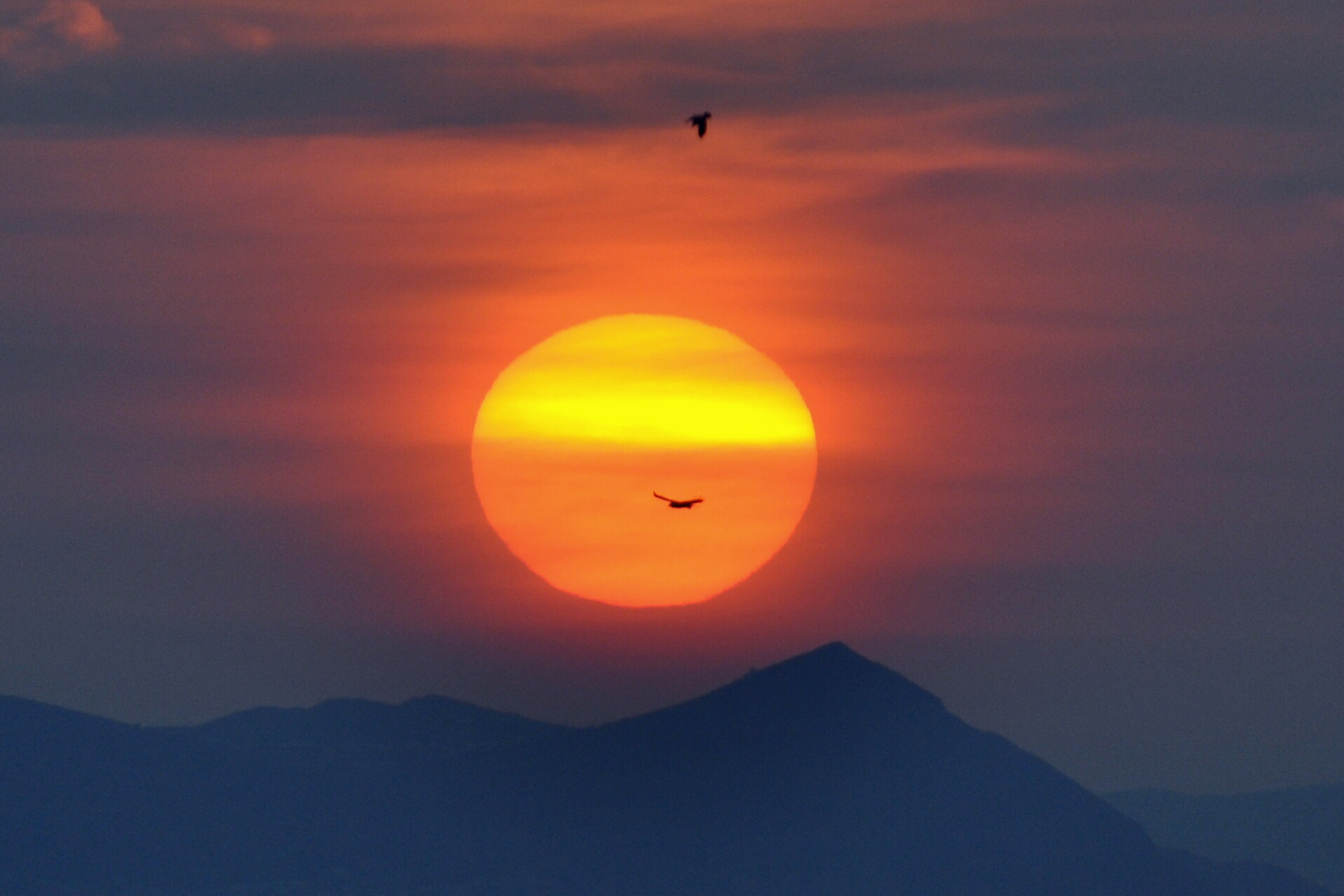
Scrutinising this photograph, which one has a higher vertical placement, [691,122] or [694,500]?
[691,122]

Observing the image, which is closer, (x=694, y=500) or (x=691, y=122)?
(x=691, y=122)

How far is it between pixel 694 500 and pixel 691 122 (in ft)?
107

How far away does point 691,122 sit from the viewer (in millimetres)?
154000

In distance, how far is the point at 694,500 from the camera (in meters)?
175
